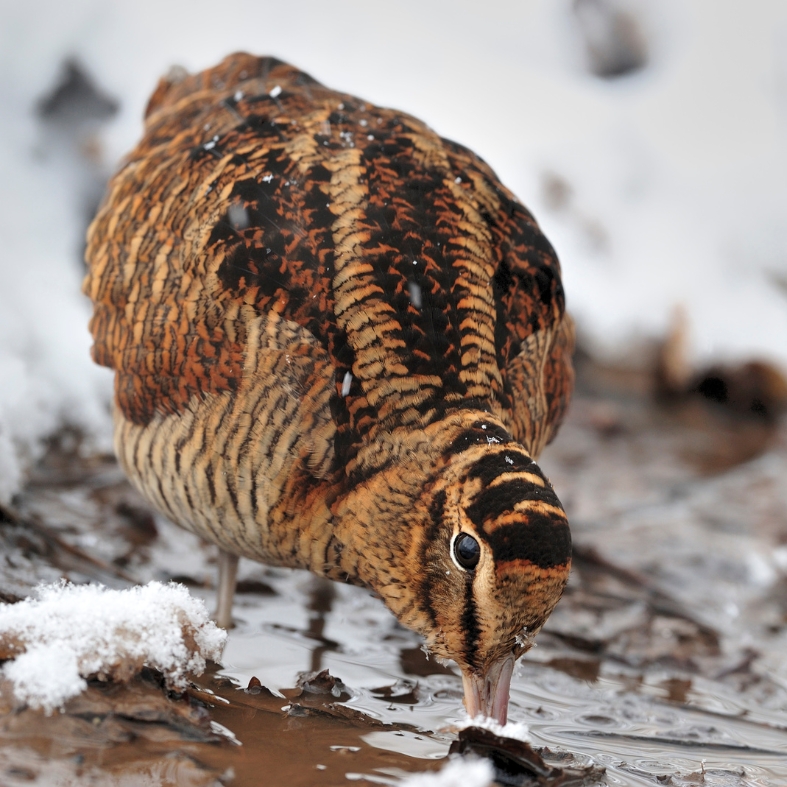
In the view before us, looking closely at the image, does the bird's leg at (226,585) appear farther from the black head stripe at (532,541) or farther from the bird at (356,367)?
the black head stripe at (532,541)

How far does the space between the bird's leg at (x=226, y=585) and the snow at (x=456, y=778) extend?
6.05 feet

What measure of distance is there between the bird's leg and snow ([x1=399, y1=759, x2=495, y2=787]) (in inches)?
72.6

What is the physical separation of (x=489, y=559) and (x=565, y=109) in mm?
6011

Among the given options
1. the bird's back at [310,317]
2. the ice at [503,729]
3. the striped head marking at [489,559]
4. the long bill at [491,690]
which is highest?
the bird's back at [310,317]

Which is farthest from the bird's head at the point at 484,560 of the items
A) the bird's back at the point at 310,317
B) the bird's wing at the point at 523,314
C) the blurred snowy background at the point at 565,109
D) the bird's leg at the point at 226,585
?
the blurred snowy background at the point at 565,109

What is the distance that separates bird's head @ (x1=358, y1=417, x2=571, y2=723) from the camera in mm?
2604

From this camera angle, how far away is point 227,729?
97.6 inches

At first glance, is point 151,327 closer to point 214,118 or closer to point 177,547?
point 214,118

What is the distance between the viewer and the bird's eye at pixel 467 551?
271 centimetres

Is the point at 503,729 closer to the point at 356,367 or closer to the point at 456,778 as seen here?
the point at 456,778

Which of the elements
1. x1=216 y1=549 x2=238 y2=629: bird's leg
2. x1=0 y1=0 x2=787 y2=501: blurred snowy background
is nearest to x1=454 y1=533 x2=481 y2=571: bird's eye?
x1=216 y1=549 x2=238 y2=629: bird's leg

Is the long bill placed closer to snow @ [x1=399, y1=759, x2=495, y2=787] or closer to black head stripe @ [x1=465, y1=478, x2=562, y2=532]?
black head stripe @ [x1=465, y1=478, x2=562, y2=532]

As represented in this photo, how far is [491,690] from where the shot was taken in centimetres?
290

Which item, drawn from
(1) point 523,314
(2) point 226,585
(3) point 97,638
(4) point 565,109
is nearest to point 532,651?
(2) point 226,585
